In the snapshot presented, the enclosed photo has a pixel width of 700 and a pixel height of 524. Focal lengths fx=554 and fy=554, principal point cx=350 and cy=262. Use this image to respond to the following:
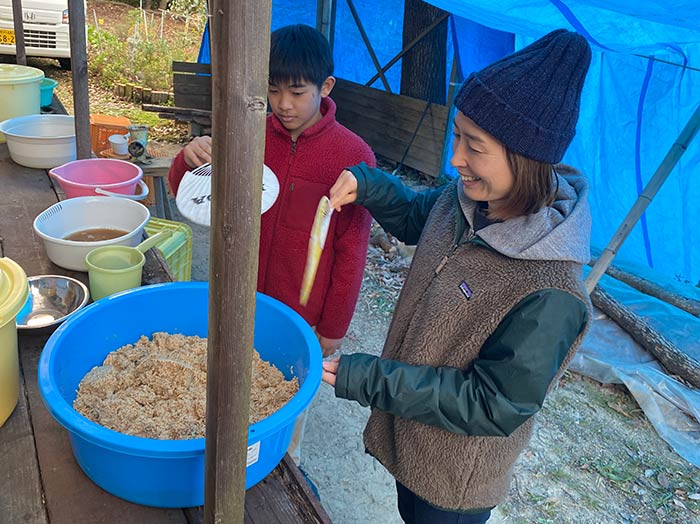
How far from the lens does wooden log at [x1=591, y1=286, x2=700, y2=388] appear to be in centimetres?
358

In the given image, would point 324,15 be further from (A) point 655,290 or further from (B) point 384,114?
(A) point 655,290

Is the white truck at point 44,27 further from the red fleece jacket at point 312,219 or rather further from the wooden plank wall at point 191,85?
the red fleece jacket at point 312,219

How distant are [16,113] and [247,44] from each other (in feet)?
10.0

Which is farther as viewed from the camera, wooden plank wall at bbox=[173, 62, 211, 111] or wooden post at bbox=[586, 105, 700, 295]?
wooden plank wall at bbox=[173, 62, 211, 111]

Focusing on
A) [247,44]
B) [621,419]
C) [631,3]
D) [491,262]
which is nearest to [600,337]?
[621,419]

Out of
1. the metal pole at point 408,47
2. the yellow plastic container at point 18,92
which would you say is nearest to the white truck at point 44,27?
the metal pole at point 408,47

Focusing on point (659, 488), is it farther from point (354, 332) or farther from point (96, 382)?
point (96, 382)

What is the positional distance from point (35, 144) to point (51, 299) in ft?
4.51

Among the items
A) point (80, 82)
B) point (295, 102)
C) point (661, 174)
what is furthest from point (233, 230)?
point (661, 174)

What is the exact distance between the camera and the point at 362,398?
3.92 feet

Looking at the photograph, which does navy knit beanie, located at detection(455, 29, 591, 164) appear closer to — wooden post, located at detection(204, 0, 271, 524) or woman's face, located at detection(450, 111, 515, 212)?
woman's face, located at detection(450, 111, 515, 212)

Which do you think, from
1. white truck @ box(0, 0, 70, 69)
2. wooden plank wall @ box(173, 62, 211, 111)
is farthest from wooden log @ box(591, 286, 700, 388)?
white truck @ box(0, 0, 70, 69)

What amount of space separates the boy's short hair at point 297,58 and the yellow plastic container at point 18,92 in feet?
6.29

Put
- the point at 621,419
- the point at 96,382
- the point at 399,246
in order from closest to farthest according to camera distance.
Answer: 1. the point at 96,382
2. the point at 621,419
3. the point at 399,246
